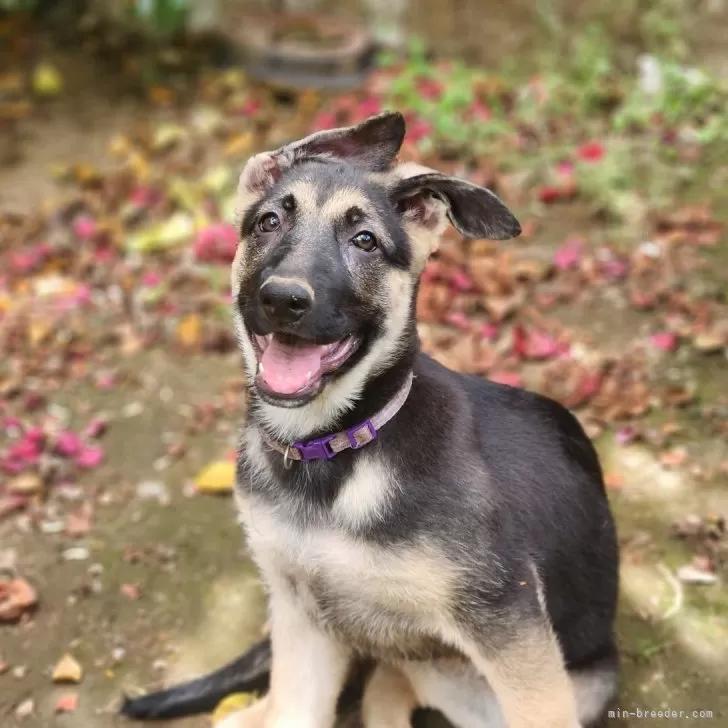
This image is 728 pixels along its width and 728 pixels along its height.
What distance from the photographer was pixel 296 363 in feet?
9.23

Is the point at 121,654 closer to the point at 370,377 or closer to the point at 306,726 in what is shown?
the point at 306,726

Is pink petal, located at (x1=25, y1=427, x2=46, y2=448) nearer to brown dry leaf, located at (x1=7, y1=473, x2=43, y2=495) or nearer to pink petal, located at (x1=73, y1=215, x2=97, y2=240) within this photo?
brown dry leaf, located at (x1=7, y1=473, x2=43, y2=495)

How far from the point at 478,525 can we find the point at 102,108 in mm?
7434

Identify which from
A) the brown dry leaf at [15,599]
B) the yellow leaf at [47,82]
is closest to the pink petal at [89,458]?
the brown dry leaf at [15,599]

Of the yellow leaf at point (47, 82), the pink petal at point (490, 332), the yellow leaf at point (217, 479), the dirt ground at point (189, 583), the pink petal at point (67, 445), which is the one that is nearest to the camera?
the dirt ground at point (189, 583)

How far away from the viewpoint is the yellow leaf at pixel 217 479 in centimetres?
495

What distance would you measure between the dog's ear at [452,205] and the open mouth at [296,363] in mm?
515

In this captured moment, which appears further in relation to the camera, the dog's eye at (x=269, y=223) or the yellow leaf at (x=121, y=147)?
the yellow leaf at (x=121, y=147)

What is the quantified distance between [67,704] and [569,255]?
4.20 m

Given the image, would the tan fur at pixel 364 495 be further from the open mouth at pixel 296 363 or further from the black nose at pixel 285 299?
the black nose at pixel 285 299

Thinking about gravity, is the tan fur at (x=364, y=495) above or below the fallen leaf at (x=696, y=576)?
above

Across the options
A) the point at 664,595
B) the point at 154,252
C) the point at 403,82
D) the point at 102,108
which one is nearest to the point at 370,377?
the point at 664,595

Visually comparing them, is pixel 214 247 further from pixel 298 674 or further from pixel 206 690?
pixel 298 674

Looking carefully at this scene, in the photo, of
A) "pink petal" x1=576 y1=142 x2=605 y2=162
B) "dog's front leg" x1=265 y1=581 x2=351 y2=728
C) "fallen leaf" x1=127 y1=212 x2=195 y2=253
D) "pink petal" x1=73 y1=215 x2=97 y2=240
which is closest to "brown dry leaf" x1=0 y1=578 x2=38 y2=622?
"dog's front leg" x1=265 y1=581 x2=351 y2=728
